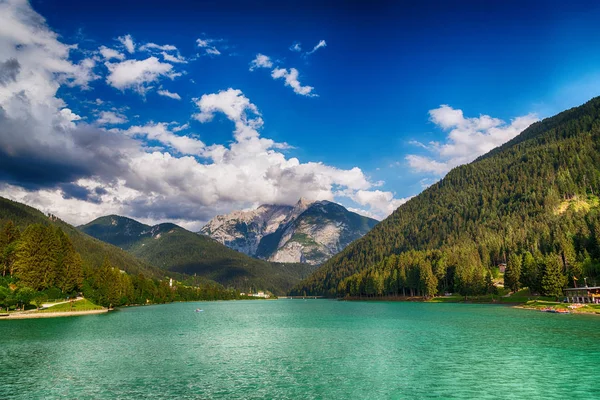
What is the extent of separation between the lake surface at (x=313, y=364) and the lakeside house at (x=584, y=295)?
53451mm

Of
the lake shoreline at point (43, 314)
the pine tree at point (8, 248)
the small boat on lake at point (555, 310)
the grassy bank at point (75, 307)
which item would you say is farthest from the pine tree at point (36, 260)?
the small boat on lake at point (555, 310)

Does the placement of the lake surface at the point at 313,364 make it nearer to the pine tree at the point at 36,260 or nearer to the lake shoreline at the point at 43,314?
the lake shoreline at the point at 43,314

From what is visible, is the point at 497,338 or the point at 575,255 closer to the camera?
the point at 497,338

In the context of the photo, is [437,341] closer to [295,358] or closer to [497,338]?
[497,338]

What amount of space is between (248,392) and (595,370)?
118 feet

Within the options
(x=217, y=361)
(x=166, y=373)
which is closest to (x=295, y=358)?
(x=217, y=361)

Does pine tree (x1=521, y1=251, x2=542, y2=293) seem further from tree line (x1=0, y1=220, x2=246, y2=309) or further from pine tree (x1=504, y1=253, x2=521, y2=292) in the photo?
tree line (x1=0, y1=220, x2=246, y2=309)

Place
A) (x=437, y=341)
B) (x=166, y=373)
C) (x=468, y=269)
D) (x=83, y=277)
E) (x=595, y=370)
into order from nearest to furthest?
(x=595, y=370), (x=166, y=373), (x=437, y=341), (x=83, y=277), (x=468, y=269)

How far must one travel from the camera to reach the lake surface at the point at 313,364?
121 ft

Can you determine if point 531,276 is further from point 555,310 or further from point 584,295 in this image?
point 555,310

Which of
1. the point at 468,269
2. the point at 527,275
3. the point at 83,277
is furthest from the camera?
the point at 468,269

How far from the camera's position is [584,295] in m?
128

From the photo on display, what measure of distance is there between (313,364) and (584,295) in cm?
11983

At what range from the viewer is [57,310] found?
134125 millimetres
